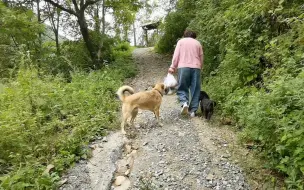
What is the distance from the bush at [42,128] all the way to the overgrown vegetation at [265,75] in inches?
114

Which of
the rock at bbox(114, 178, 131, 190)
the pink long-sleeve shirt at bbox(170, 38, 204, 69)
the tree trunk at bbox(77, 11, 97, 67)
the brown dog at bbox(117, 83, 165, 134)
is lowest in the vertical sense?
the rock at bbox(114, 178, 131, 190)

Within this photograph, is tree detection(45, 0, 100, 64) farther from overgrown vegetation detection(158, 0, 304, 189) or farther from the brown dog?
the brown dog

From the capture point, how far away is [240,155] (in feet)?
14.3

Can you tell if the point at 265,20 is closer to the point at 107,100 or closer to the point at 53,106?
the point at 107,100

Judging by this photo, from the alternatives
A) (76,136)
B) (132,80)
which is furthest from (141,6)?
(76,136)

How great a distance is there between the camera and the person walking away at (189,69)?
6188 millimetres

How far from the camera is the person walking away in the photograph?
6188 millimetres

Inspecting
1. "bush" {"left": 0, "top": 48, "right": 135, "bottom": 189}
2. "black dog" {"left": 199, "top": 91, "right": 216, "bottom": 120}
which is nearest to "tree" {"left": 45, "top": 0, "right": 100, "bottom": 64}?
"bush" {"left": 0, "top": 48, "right": 135, "bottom": 189}

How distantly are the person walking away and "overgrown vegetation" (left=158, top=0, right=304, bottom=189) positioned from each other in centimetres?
71

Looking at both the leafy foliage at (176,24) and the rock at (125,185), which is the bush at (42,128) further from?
the leafy foliage at (176,24)

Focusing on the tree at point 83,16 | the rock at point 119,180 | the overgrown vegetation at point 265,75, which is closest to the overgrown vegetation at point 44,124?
the rock at point 119,180

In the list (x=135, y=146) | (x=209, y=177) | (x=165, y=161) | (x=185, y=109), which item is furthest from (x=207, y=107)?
(x=209, y=177)

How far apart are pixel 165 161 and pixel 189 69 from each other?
8.80 ft

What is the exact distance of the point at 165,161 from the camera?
4.30m
